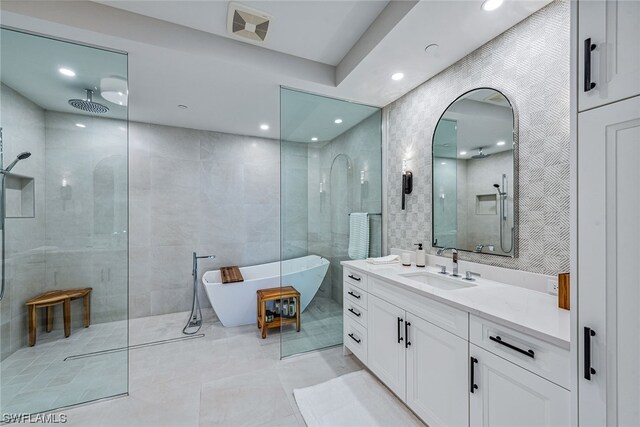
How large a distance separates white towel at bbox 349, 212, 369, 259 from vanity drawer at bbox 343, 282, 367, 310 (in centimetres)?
43

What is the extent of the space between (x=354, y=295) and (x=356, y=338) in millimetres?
375

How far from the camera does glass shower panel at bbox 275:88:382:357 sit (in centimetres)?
256

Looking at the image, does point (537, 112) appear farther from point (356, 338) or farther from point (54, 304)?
point (54, 304)

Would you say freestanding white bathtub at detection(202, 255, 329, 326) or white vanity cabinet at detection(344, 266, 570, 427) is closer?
white vanity cabinet at detection(344, 266, 570, 427)

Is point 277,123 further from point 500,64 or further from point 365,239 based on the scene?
point 500,64

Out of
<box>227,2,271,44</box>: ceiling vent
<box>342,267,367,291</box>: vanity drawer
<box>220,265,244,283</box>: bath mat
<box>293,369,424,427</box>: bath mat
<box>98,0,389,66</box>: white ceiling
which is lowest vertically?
<box>293,369,424,427</box>: bath mat

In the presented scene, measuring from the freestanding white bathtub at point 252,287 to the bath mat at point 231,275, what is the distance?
0.17 feet

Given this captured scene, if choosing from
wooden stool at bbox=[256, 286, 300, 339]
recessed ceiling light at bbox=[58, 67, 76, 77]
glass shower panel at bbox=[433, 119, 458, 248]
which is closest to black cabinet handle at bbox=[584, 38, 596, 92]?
glass shower panel at bbox=[433, 119, 458, 248]

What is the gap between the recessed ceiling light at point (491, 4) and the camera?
57.1 inches

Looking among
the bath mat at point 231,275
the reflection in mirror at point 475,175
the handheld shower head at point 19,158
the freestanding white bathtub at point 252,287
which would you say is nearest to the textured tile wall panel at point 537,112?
the reflection in mirror at point 475,175

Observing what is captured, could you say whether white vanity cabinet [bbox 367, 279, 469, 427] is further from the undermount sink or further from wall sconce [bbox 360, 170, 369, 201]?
wall sconce [bbox 360, 170, 369, 201]

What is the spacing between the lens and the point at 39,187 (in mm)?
1983

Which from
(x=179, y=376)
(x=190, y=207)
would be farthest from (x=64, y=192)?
(x=179, y=376)

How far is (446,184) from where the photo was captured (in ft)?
7.03
